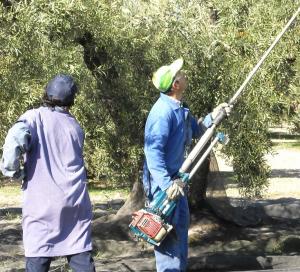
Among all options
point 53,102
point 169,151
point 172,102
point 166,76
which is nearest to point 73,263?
point 53,102

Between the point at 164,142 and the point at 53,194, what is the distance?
963 mm

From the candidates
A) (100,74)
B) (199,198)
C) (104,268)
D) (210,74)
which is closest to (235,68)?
(210,74)

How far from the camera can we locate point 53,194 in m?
4.48

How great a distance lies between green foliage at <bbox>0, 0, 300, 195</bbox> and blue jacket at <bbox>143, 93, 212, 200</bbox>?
1847 millimetres

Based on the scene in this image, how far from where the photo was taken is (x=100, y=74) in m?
8.30

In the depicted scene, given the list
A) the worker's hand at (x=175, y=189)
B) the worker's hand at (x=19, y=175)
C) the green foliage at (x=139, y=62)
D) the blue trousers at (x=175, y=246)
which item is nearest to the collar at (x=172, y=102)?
the worker's hand at (x=175, y=189)

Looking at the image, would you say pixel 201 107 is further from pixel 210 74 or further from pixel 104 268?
pixel 104 268

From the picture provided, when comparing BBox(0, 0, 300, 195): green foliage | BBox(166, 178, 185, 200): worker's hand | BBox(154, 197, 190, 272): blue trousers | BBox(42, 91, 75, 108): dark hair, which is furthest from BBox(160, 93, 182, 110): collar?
BBox(0, 0, 300, 195): green foliage

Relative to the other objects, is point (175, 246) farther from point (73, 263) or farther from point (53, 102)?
point (53, 102)

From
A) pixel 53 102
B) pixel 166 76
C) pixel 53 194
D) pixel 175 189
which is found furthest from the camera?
pixel 166 76

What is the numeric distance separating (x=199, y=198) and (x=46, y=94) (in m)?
5.96

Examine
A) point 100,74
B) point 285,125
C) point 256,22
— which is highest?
point 256,22

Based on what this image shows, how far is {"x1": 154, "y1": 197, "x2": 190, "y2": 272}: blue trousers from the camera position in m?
5.25

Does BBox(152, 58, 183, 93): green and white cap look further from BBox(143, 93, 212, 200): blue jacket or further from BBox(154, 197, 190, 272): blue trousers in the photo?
BBox(154, 197, 190, 272): blue trousers
